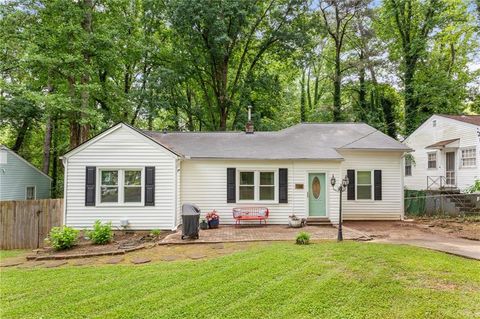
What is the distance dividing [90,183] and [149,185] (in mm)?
2135

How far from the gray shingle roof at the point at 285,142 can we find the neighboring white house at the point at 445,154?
202 inches

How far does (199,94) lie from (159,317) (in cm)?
2134

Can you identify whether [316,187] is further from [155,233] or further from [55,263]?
[55,263]

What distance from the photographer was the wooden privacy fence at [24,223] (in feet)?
30.6

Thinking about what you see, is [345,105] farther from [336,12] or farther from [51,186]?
[51,186]

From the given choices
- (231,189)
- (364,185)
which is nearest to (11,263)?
(231,189)

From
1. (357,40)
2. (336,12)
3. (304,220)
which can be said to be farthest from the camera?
(357,40)

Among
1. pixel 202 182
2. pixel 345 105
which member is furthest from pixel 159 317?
pixel 345 105

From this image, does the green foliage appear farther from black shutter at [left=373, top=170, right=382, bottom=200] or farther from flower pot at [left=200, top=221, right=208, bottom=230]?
flower pot at [left=200, top=221, right=208, bottom=230]

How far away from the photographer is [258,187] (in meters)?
11.6

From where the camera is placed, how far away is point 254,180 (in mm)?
11602

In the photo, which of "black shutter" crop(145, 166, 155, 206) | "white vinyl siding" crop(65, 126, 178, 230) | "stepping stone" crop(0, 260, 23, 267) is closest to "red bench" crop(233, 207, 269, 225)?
"white vinyl siding" crop(65, 126, 178, 230)

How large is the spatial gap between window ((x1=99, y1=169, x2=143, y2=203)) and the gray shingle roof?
5.89 feet

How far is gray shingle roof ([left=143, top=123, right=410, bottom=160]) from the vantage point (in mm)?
11695
